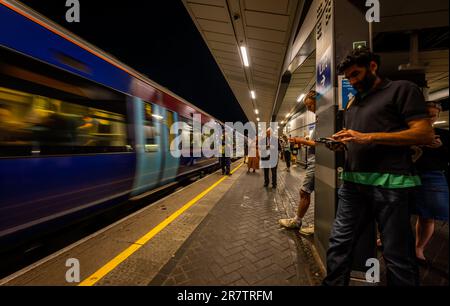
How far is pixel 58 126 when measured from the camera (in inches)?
110

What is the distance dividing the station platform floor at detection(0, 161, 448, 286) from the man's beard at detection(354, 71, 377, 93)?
45.5 inches

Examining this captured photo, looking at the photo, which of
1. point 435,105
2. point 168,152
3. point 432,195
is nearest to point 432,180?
point 432,195

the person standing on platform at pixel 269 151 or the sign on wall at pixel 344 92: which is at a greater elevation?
the sign on wall at pixel 344 92

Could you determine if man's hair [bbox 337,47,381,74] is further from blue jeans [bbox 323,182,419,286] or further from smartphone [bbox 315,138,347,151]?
blue jeans [bbox 323,182,419,286]

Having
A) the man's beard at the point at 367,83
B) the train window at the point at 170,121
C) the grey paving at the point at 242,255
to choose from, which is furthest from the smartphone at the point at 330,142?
the train window at the point at 170,121

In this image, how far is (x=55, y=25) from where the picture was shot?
9.44ft

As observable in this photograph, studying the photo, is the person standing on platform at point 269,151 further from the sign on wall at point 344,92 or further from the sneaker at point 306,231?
the sign on wall at point 344,92

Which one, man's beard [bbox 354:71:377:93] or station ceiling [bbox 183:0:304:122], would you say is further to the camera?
station ceiling [bbox 183:0:304:122]

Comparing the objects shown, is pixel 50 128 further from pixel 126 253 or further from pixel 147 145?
pixel 147 145

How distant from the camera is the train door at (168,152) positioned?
5.82m

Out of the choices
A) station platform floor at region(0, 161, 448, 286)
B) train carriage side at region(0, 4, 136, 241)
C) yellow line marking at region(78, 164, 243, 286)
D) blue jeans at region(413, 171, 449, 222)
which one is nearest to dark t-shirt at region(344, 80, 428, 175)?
station platform floor at region(0, 161, 448, 286)

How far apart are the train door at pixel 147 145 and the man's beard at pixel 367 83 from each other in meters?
4.19

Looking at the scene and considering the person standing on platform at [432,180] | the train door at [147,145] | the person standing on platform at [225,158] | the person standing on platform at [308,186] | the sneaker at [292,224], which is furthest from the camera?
the person standing on platform at [225,158]

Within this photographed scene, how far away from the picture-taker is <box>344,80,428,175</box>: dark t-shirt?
4.46 ft
